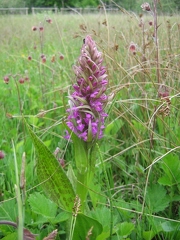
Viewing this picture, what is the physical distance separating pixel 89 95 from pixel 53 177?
0.69ft

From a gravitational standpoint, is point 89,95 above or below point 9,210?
above

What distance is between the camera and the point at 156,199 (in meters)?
1.00

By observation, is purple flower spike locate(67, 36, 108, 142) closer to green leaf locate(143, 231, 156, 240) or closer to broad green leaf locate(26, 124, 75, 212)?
broad green leaf locate(26, 124, 75, 212)

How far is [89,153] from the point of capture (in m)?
0.80

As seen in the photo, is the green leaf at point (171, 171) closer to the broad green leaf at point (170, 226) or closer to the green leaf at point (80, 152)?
the broad green leaf at point (170, 226)

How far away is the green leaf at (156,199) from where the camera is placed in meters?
0.97

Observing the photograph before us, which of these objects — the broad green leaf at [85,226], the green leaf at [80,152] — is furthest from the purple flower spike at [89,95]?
the broad green leaf at [85,226]

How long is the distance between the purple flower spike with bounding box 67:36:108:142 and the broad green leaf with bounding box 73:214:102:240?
0.60ft

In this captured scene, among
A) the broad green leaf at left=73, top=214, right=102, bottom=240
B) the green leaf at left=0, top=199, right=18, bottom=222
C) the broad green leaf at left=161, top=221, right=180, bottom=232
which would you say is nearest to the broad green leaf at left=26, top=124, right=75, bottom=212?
the broad green leaf at left=73, top=214, right=102, bottom=240

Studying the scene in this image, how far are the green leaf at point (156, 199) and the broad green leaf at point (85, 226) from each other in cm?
24

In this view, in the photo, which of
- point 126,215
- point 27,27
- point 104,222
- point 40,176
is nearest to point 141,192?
point 126,215

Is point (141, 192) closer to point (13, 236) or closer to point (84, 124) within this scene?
point (84, 124)

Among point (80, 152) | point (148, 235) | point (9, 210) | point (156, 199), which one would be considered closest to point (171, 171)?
point (156, 199)

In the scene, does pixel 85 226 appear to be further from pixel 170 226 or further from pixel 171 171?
pixel 171 171
